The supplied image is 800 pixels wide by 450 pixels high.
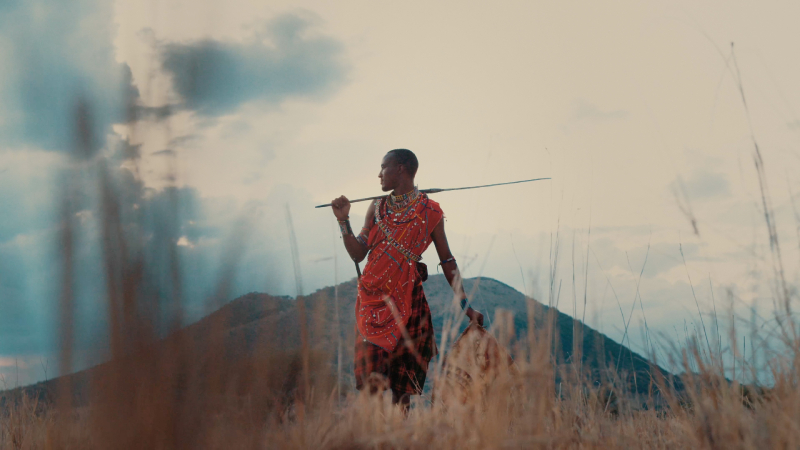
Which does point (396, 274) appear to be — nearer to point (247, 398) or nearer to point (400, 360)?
point (400, 360)

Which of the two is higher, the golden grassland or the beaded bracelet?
the beaded bracelet

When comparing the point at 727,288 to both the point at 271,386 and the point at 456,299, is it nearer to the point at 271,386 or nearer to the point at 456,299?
the point at 456,299

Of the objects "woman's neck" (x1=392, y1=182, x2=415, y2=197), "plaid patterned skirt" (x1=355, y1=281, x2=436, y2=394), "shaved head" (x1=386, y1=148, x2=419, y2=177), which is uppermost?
"shaved head" (x1=386, y1=148, x2=419, y2=177)

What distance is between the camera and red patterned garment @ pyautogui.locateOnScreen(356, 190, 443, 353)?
3744 millimetres

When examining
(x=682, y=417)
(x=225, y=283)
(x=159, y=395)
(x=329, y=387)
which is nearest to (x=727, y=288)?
(x=682, y=417)

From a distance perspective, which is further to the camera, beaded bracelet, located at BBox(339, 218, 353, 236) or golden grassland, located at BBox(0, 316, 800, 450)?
beaded bracelet, located at BBox(339, 218, 353, 236)

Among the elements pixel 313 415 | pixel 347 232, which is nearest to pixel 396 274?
pixel 347 232

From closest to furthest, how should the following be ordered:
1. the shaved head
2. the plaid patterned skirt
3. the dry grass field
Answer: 1. the dry grass field
2. the plaid patterned skirt
3. the shaved head

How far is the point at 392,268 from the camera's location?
3766 millimetres

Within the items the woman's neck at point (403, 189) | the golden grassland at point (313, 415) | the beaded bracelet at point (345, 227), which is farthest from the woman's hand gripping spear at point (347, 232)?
the golden grassland at point (313, 415)

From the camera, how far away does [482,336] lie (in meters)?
3.10

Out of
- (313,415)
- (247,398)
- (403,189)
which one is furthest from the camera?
(403,189)

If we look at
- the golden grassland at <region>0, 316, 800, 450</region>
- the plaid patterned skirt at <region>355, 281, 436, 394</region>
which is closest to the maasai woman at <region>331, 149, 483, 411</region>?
the plaid patterned skirt at <region>355, 281, 436, 394</region>

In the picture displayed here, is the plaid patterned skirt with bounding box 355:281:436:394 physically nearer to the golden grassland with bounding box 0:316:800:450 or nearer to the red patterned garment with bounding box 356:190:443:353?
the red patterned garment with bounding box 356:190:443:353
